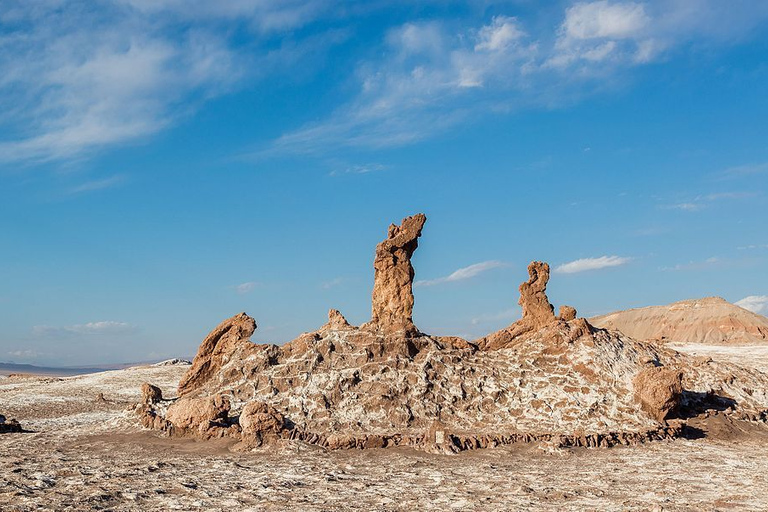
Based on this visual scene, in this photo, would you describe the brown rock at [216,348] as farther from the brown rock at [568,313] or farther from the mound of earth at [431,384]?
the brown rock at [568,313]

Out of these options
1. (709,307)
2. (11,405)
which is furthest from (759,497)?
(709,307)

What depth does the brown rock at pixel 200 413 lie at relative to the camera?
14.4 m

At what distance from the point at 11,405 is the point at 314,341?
1376 cm

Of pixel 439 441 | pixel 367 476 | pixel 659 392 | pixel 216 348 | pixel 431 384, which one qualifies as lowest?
pixel 367 476

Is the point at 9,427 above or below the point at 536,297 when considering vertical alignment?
below

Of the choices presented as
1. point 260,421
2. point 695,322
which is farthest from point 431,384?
point 695,322

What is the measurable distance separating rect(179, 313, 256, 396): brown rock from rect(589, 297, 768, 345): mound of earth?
60513 mm

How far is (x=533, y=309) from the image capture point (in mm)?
19203

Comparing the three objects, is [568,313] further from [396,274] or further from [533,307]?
[396,274]

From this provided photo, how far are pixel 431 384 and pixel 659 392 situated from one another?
533 cm

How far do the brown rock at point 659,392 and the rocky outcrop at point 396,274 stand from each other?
6.18 m

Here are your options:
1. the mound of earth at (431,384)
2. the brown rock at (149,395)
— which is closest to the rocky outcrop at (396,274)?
the mound of earth at (431,384)

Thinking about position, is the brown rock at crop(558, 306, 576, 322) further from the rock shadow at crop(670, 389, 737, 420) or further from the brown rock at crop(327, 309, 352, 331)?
the brown rock at crop(327, 309, 352, 331)

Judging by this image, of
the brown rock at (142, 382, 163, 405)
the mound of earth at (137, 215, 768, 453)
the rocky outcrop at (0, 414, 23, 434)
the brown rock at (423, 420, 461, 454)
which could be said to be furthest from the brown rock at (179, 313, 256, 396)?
the brown rock at (423, 420, 461, 454)
